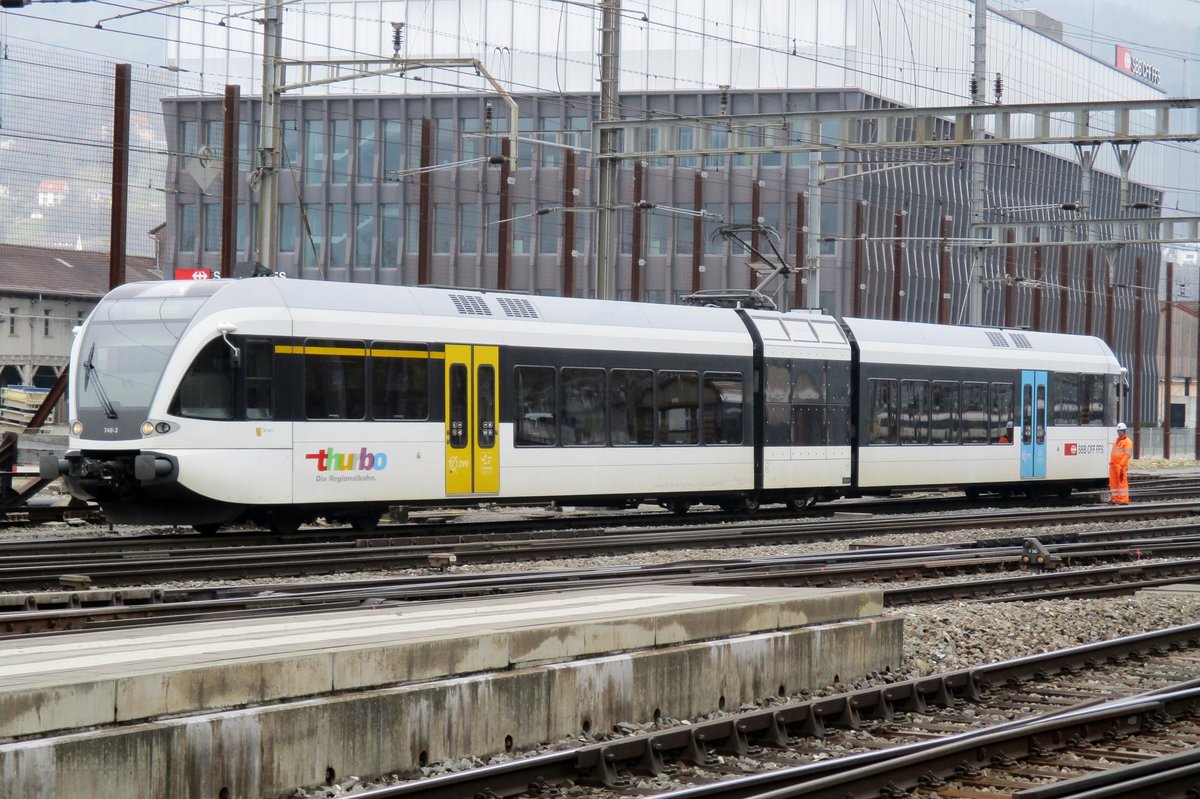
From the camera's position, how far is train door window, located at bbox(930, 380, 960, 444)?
28.5m

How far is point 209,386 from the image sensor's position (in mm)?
18688

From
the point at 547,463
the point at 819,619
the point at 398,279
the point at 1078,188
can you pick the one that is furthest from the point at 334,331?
the point at 1078,188

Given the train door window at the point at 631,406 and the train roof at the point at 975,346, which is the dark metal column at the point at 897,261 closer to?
the train roof at the point at 975,346

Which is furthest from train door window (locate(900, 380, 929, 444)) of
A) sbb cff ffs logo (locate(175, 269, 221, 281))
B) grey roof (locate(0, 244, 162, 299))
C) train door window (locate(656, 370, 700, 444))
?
grey roof (locate(0, 244, 162, 299))

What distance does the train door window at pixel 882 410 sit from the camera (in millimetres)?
27312

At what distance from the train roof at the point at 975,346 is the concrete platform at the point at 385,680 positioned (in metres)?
16.2

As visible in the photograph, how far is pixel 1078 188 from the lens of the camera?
275ft

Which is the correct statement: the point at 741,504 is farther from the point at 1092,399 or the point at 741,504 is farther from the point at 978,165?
the point at 978,165

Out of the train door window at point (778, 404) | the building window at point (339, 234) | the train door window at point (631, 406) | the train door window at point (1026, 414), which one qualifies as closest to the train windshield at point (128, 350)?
the train door window at point (631, 406)

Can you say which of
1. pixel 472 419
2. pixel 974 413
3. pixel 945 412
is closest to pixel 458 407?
pixel 472 419

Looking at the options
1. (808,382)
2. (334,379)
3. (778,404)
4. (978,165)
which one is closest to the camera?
(334,379)

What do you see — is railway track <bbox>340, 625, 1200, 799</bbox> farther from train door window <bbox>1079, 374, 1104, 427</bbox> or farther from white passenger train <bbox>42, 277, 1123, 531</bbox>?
train door window <bbox>1079, 374, 1104, 427</bbox>

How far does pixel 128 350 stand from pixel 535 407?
5.31 meters

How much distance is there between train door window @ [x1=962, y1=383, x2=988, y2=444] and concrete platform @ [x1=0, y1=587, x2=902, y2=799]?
58.8 ft
